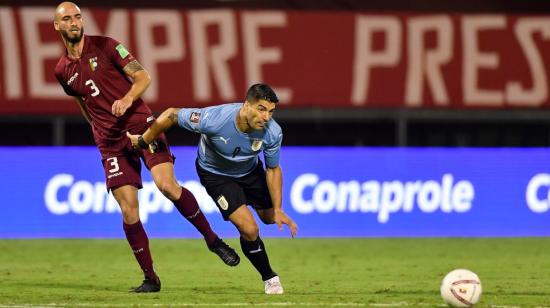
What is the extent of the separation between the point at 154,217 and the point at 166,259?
1659mm

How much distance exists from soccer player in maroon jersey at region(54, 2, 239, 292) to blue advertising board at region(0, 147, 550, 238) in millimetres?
4521

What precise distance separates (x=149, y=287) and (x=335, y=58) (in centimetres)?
705

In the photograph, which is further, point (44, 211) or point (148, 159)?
point (44, 211)

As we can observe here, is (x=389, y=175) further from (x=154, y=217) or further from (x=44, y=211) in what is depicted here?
(x=44, y=211)

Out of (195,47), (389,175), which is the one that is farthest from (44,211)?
(389,175)

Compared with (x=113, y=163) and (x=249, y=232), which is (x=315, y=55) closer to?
(x=113, y=163)

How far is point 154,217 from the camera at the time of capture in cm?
1347

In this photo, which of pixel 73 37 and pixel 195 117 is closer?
pixel 195 117

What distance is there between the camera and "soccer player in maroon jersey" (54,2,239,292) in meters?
8.70

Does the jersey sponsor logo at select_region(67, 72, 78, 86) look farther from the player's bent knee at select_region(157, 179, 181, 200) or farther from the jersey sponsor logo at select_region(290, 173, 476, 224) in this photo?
the jersey sponsor logo at select_region(290, 173, 476, 224)

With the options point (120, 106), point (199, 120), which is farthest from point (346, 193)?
point (120, 106)

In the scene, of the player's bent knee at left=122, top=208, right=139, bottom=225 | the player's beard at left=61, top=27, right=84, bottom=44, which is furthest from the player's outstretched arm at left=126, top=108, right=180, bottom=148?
the player's beard at left=61, top=27, right=84, bottom=44

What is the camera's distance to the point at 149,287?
28.6 feet

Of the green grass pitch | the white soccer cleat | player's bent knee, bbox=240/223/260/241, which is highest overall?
player's bent knee, bbox=240/223/260/241
